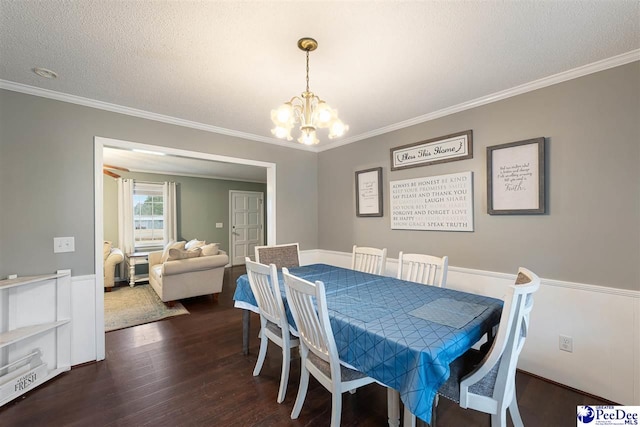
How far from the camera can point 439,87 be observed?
223 centimetres

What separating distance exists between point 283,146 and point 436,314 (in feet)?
9.72

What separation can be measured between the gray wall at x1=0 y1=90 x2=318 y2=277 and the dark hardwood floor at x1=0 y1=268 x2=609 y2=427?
0.92 meters

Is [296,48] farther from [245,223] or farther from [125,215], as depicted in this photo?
[245,223]

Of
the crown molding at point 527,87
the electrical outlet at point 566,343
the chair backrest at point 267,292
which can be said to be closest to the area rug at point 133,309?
the chair backrest at point 267,292

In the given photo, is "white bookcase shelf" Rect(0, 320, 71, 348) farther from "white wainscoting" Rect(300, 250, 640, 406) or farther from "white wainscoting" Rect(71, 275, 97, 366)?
"white wainscoting" Rect(300, 250, 640, 406)

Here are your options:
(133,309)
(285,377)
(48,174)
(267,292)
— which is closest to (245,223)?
(133,309)

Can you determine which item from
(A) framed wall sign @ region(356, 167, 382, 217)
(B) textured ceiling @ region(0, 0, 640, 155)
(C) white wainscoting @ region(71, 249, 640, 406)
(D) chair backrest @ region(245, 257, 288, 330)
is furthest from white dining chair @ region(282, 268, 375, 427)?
(A) framed wall sign @ region(356, 167, 382, 217)

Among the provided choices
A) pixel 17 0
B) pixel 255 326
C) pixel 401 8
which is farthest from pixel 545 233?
pixel 17 0

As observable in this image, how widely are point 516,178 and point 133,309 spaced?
473 cm

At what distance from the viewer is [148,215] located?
19.2ft

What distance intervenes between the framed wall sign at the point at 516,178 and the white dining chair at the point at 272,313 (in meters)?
1.99

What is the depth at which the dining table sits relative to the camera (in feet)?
3.65

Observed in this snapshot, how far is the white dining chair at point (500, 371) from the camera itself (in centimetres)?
118

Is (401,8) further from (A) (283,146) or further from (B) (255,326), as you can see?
(B) (255,326)
